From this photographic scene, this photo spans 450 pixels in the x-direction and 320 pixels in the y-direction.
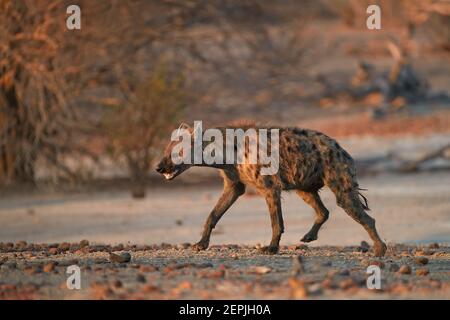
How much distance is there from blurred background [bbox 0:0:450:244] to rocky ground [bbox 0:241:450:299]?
4.20 m

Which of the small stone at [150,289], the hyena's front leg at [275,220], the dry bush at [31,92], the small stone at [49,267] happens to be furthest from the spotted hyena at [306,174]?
the dry bush at [31,92]

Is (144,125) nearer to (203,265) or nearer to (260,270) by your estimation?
(203,265)

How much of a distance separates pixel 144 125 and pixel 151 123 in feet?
0.54

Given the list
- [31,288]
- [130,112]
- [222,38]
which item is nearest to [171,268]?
[31,288]

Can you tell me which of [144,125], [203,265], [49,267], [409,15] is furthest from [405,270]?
[409,15]

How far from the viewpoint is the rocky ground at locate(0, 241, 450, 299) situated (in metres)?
7.97

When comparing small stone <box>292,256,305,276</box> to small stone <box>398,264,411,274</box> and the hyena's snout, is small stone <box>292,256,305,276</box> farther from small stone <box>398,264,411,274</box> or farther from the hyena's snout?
the hyena's snout

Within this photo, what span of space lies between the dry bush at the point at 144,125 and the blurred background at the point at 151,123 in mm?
27

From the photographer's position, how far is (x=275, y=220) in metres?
10.0

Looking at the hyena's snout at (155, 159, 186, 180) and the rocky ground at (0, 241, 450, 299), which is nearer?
the rocky ground at (0, 241, 450, 299)

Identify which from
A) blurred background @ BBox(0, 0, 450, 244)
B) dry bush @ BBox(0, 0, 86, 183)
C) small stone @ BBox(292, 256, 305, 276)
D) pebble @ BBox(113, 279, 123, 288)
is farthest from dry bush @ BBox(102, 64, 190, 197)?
pebble @ BBox(113, 279, 123, 288)

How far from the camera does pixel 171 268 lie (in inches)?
349

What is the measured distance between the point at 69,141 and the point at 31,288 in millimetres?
12654
